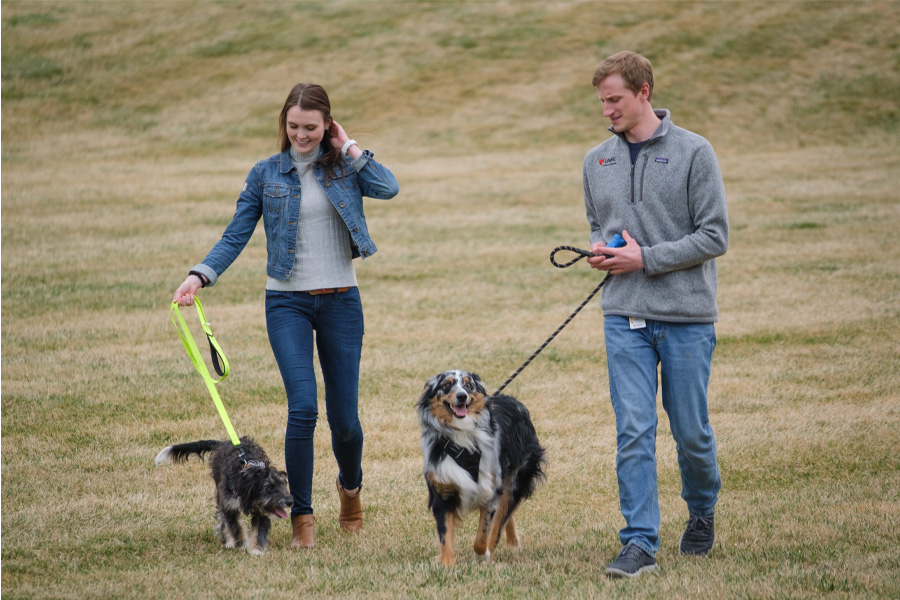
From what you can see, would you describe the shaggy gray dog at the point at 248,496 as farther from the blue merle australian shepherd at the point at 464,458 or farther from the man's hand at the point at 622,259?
the man's hand at the point at 622,259

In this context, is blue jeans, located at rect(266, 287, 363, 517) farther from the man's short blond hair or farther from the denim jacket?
the man's short blond hair

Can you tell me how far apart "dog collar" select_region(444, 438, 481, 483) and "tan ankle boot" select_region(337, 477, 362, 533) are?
1.01 m

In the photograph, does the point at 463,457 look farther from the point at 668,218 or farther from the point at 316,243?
the point at 668,218

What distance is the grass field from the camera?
207 inches

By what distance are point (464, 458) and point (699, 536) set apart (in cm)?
131

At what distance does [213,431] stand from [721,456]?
412 cm

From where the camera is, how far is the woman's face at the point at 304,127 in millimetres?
5270

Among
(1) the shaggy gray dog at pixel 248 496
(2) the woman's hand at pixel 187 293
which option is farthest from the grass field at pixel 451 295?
(2) the woman's hand at pixel 187 293

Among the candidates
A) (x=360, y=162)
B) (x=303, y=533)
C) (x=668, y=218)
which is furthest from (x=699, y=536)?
(x=360, y=162)

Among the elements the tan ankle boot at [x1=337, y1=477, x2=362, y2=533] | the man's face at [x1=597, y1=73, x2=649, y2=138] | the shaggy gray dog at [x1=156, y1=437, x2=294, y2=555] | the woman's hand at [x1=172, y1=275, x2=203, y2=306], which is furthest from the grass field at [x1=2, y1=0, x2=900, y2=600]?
the man's face at [x1=597, y1=73, x2=649, y2=138]

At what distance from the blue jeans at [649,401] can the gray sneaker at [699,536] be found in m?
0.40

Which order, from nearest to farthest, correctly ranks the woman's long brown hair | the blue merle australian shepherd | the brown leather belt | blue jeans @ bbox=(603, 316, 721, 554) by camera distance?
blue jeans @ bbox=(603, 316, 721, 554), the blue merle australian shepherd, the woman's long brown hair, the brown leather belt

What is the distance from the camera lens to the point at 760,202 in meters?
19.8

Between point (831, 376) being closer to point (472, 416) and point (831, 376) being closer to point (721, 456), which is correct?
point (721, 456)
